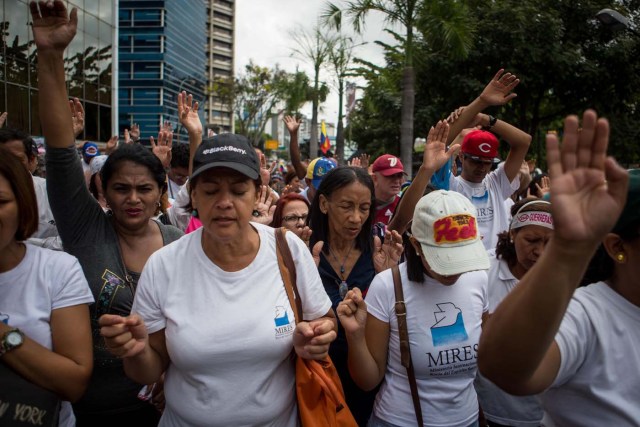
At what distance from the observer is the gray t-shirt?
2.23 metres

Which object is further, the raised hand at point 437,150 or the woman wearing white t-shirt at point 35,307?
the raised hand at point 437,150

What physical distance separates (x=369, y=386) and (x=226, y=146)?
1285mm

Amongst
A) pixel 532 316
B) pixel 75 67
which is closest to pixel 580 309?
pixel 532 316

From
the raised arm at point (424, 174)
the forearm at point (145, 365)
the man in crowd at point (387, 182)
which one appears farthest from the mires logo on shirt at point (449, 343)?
the man in crowd at point (387, 182)

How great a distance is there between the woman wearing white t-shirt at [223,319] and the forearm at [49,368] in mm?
152

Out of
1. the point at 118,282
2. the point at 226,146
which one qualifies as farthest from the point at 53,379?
the point at 226,146

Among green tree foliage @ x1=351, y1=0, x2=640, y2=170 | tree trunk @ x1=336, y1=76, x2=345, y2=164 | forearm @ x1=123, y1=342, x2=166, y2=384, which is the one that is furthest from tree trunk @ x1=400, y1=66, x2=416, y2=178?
forearm @ x1=123, y1=342, x2=166, y2=384

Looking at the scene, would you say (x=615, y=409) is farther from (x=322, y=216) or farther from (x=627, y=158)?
(x=627, y=158)

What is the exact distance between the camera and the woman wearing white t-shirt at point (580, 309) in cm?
119

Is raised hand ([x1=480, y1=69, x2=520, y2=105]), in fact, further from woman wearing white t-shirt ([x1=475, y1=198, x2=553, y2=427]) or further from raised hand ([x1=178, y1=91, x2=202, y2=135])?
raised hand ([x1=178, y1=91, x2=202, y2=135])

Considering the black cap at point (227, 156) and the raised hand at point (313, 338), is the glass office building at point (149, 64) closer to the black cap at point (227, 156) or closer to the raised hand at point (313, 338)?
the black cap at point (227, 156)

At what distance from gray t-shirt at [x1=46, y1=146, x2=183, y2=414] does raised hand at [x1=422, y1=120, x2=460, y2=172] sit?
7.75 ft

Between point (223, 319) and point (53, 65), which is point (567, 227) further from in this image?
point (53, 65)

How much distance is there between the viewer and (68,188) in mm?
2207
